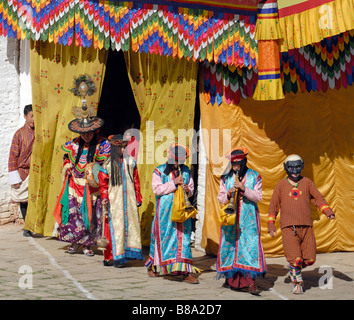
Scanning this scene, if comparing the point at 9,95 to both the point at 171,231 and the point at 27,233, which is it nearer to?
the point at 27,233

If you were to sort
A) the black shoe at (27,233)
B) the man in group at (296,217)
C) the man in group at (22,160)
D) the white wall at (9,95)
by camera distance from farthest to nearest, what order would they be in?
the white wall at (9,95), the man in group at (22,160), the black shoe at (27,233), the man in group at (296,217)

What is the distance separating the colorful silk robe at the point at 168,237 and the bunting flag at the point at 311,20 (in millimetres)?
2357

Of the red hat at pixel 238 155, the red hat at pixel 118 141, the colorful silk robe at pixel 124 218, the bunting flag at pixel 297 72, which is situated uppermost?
the bunting flag at pixel 297 72

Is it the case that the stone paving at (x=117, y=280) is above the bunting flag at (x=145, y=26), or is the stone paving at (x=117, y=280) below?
below

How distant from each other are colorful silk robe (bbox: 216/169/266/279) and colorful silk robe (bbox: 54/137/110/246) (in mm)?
1960

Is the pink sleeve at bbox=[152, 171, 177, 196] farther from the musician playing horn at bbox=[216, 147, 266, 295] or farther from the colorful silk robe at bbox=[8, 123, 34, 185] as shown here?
the colorful silk robe at bbox=[8, 123, 34, 185]

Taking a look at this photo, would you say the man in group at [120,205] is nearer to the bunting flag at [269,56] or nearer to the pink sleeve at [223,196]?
the pink sleeve at [223,196]

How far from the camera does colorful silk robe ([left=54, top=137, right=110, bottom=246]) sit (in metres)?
9.30

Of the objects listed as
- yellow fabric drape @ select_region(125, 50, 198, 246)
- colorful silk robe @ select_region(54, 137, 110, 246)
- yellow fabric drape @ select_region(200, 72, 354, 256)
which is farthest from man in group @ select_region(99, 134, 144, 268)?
yellow fabric drape @ select_region(200, 72, 354, 256)

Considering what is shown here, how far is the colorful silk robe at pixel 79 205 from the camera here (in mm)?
9305

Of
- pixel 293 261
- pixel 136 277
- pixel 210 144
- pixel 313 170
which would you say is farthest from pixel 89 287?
pixel 313 170

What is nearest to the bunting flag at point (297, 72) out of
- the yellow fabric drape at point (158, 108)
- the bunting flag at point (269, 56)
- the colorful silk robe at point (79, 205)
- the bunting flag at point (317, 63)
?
the bunting flag at point (317, 63)

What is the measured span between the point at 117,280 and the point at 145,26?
338 cm
